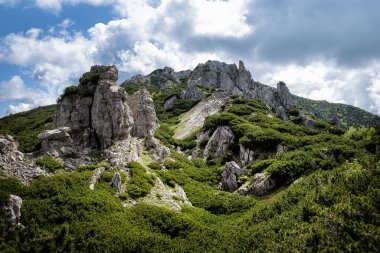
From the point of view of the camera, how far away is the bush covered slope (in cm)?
2386

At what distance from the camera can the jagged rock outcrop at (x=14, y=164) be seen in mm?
31062

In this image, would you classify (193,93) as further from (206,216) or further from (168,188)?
(206,216)

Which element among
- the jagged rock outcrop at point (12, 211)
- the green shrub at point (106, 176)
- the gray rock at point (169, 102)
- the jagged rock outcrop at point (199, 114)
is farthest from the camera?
the gray rock at point (169, 102)

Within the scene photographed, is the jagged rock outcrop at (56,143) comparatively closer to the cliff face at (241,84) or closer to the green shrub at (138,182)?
the green shrub at (138,182)

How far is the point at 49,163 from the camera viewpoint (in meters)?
36.2

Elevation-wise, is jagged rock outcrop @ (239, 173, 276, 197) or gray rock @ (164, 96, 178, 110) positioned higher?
gray rock @ (164, 96, 178, 110)

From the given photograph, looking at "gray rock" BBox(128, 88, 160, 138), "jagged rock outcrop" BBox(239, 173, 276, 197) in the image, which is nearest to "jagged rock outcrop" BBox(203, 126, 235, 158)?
"gray rock" BBox(128, 88, 160, 138)

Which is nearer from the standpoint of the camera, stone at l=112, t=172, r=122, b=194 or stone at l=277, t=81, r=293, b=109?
stone at l=112, t=172, r=122, b=194

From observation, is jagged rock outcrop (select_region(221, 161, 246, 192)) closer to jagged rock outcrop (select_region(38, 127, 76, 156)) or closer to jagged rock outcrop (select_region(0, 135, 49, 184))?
jagged rock outcrop (select_region(38, 127, 76, 156))

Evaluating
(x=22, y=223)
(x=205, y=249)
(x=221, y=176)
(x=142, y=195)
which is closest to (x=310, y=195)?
(x=205, y=249)

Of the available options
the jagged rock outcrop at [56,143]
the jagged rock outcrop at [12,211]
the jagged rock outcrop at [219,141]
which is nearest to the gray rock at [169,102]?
the jagged rock outcrop at [219,141]

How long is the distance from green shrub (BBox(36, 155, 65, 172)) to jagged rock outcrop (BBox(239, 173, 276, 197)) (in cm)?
2633

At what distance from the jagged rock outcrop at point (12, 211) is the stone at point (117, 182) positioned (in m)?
11.3

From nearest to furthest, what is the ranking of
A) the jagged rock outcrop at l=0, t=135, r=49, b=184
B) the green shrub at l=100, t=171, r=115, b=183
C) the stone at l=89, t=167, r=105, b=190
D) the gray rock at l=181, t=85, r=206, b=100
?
the jagged rock outcrop at l=0, t=135, r=49, b=184 < the stone at l=89, t=167, r=105, b=190 < the green shrub at l=100, t=171, r=115, b=183 < the gray rock at l=181, t=85, r=206, b=100
